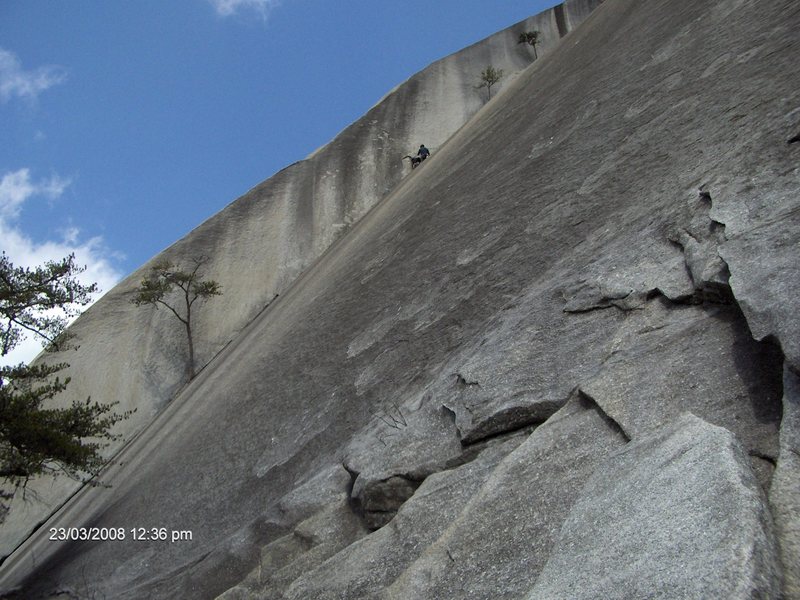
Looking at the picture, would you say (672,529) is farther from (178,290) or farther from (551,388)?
(178,290)

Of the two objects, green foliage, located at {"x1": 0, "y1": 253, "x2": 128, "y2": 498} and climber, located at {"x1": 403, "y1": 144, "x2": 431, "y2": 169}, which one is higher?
climber, located at {"x1": 403, "y1": 144, "x2": 431, "y2": 169}

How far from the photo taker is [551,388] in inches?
189

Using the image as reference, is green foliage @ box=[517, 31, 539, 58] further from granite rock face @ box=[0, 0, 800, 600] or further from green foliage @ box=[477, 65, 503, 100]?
granite rock face @ box=[0, 0, 800, 600]

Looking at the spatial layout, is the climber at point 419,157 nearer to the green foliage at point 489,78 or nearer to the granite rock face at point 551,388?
the green foliage at point 489,78

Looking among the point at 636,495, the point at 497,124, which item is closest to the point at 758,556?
the point at 636,495

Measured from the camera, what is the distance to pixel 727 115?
6336 millimetres

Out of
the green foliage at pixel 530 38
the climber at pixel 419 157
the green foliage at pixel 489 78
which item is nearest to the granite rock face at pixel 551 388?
the climber at pixel 419 157

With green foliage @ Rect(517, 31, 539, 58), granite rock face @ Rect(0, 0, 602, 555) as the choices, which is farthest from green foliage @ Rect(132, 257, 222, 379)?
green foliage @ Rect(517, 31, 539, 58)

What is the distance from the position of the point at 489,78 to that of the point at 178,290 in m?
13.5

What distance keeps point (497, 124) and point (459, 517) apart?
9703mm
